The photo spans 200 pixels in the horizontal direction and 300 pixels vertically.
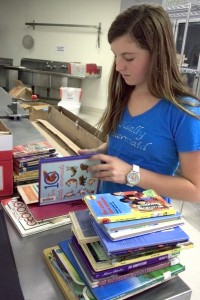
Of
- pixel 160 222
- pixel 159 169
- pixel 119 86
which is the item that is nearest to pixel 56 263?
pixel 160 222

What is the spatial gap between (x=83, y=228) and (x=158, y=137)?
42 cm

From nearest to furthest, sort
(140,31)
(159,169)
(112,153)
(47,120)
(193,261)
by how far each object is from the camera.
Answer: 1. (140,31)
2. (159,169)
3. (112,153)
4. (193,261)
5. (47,120)

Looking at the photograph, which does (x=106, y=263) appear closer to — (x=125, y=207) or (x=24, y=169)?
(x=125, y=207)

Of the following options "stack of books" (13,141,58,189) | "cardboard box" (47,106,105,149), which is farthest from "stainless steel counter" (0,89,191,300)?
"cardboard box" (47,106,105,149)

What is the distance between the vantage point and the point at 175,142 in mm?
911

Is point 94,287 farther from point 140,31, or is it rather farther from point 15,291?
point 140,31

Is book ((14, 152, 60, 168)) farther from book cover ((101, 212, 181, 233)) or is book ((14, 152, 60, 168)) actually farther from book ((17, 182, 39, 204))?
book cover ((101, 212, 181, 233))

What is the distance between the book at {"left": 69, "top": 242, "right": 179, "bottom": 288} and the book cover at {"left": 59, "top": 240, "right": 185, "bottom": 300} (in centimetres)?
1

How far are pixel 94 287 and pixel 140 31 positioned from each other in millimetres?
758

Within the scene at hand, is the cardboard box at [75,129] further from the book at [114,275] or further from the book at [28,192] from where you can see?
the book at [114,275]

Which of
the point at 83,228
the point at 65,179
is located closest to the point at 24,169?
the point at 65,179

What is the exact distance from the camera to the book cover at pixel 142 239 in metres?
0.59

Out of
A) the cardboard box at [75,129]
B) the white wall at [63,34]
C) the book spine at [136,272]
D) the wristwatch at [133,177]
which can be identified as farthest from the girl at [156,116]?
the white wall at [63,34]

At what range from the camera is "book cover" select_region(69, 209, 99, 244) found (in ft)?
2.14
